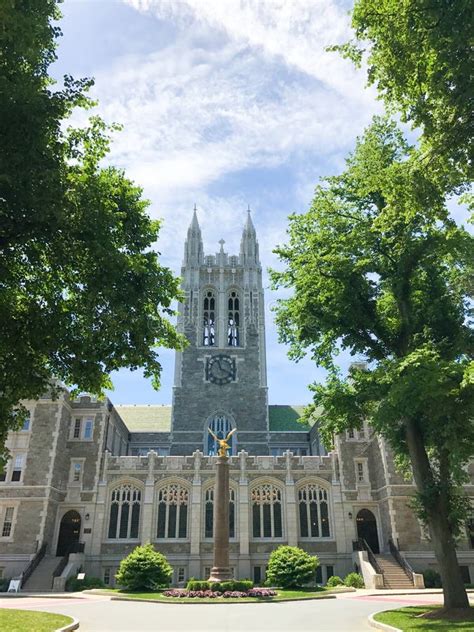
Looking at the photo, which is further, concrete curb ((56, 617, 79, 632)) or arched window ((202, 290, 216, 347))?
arched window ((202, 290, 216, 347))

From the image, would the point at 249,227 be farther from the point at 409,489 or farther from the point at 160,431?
the point at 409,489

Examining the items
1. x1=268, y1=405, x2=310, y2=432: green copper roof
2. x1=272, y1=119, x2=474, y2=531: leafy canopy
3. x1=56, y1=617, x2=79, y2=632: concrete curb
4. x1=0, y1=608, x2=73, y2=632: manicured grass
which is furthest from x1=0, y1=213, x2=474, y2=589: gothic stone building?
x1=56, y1=617, x2=79, y2=632: concrete curb

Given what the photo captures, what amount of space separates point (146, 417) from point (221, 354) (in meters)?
10.4

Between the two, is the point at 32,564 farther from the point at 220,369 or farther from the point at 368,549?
the point at 220,369

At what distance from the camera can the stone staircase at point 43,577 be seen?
3008cm

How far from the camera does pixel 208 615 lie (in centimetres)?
1647

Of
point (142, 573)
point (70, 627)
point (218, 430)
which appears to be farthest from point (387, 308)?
point (218, 430)

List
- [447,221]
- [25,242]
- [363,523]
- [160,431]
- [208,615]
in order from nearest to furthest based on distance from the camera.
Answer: [25,242] → [447,221] → [208,615] → [363,523] → [160,431]

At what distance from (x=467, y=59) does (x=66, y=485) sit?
3524cm

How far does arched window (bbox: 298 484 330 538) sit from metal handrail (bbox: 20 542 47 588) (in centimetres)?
1711

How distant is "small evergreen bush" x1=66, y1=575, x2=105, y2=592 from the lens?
29.9m

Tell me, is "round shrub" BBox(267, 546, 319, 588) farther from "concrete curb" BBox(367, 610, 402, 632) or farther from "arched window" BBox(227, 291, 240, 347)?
"arched window" BBox(227, 291, 240, 347)

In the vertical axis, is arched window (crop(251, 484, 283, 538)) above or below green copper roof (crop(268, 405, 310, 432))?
below

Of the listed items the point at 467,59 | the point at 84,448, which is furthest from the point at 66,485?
the point at 467,59
